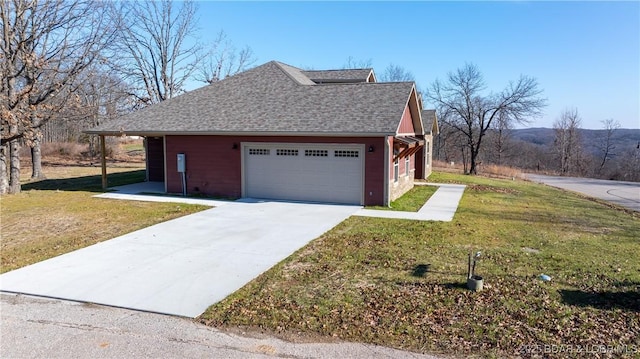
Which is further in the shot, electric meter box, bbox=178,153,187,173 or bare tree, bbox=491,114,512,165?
bare tree, bbox=491,114,512,165

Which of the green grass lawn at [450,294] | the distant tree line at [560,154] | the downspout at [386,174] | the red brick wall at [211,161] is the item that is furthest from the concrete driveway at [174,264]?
the distant tree line at [560,154]

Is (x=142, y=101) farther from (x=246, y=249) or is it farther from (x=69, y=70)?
(x=246, y=249)

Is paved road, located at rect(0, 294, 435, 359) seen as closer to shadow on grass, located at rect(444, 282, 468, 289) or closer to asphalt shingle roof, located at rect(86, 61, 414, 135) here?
shadow on grass, located at rect(444, 282, 468, 289)

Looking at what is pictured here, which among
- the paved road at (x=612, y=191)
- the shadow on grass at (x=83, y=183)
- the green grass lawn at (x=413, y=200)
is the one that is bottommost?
the paved road at (x=612, y=191)

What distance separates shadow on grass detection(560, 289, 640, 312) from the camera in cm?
543

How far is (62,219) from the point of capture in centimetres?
1113

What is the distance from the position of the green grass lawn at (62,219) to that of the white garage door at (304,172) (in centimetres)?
264

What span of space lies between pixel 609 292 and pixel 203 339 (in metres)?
5.57

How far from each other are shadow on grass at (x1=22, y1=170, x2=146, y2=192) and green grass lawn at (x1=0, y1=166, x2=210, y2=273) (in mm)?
93

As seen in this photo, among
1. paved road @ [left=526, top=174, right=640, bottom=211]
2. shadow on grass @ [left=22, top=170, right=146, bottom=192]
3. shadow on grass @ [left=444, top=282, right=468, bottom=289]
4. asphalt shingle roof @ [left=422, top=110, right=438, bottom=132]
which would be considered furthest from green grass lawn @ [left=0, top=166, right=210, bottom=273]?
paved road @ [left=526, top=174, right=640, bottom=211]

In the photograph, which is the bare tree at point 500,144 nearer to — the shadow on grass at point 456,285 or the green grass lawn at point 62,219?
the green grass lawn at point 62,219

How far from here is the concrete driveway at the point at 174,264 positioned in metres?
5.84

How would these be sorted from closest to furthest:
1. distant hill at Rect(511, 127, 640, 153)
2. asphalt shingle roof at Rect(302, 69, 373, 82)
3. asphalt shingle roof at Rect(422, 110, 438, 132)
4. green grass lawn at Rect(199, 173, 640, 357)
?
1. green grass lawn at Rect(199, 173, 640, 357)
2. asphalt shingle roof at Rect(302, 69, 373, 82)
3. asphalt shingle roof at Rect(422, 110, 438, 132)
4. distant hill at Rect(511, 127, 640, 153)

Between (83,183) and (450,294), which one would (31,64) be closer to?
(83,183)
